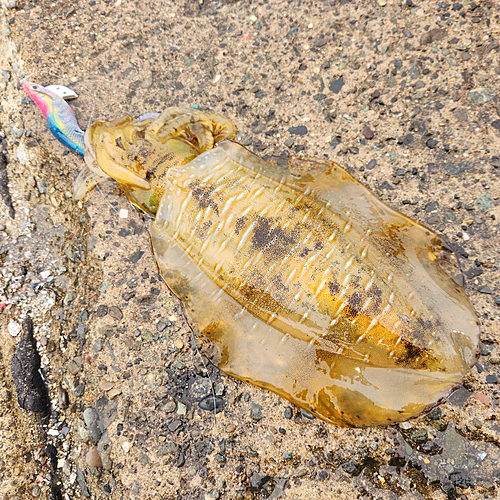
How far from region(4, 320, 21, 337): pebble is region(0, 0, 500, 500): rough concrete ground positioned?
0.10 feet

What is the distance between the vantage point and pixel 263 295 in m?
3.27

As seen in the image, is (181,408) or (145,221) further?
(145,221)

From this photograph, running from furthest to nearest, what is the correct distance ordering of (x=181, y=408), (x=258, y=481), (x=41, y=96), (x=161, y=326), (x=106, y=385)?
(x=41, y=96)
(x=161, y=326)
(x=106, y=385)
(x=181, y=408)
(x=258, y=481)

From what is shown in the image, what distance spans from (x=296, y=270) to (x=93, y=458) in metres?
2.03

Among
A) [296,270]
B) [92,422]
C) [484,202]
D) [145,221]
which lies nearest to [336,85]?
[484,202]

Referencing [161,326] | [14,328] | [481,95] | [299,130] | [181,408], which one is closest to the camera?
[181,408]

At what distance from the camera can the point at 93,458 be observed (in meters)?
3.20

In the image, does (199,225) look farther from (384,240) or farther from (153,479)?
(153,479)

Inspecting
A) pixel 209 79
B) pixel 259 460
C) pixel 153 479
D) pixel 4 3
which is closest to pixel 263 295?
pixel 259 460

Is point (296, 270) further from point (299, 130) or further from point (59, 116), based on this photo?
point (59, 116)

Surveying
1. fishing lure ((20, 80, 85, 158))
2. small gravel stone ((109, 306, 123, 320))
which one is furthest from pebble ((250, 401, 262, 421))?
fishing lure ((20, 80, 85, 158))

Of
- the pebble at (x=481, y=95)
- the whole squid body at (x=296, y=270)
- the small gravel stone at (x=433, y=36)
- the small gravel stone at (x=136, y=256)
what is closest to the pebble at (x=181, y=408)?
the whole squid body at (x=296, y=270)

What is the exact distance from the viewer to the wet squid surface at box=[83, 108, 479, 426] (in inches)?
116

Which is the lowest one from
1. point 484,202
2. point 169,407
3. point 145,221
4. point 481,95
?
point 169,407
